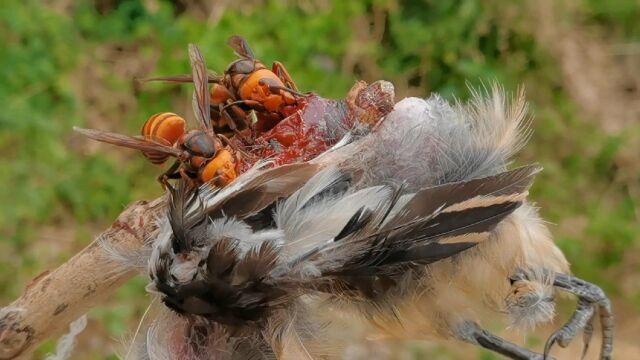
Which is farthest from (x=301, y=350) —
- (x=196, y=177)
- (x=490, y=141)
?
(x=490, y=141)

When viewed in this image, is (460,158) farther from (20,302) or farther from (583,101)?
(583,101)

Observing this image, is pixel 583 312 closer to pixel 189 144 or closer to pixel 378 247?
pixel 378 247

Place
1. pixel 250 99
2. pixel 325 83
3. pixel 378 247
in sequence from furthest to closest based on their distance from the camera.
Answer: pixel 325 83
pixel 250 99
pixel 378 247

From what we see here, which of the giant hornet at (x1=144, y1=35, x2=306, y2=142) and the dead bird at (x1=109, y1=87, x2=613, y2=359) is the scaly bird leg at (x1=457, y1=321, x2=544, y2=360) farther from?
the giant hornet at (x1=144, y1=35, x2=306, y2=142)

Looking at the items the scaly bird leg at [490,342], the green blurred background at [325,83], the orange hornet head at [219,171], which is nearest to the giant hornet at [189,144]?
the orange hornet head at [219,171]

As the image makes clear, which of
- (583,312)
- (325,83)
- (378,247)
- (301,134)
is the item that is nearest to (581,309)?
(583,312)

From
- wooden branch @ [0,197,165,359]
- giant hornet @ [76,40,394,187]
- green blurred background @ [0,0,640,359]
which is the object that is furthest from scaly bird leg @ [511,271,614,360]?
green blurred background @ [0,0,640,359]

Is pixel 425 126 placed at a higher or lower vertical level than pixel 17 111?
higher
